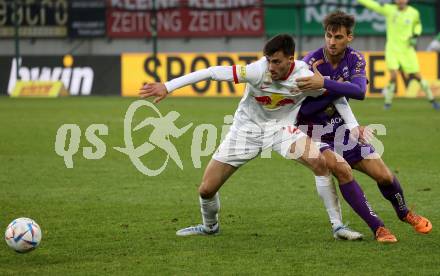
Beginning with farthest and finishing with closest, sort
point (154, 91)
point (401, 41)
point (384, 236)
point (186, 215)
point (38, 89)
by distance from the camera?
point (38, 89) → point (401, 41) → point (186, 215) → point (384, 236) → point (154, 91)

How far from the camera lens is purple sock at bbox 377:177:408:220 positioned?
8031 millimetres

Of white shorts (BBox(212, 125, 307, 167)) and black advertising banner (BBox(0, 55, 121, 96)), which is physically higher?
white shorts (BBox(212, 125, 307, 167))

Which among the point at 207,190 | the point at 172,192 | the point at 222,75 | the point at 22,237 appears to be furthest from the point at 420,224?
the point at 172,192

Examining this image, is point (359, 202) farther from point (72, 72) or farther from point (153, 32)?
point (72, 72)

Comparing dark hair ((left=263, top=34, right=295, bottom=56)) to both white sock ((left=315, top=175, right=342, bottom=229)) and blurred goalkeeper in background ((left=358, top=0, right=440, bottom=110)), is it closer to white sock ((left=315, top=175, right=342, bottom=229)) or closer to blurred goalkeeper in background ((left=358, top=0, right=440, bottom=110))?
white sock ((left=315, top=175, right=342, bottom=229))

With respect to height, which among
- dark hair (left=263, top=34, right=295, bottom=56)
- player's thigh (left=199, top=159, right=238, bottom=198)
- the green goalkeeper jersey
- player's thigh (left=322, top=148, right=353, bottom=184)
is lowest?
the green goalkeeper jersey

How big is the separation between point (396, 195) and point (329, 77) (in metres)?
1.12

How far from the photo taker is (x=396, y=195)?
8.08 m

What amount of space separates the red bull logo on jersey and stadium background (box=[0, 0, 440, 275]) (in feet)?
3.50

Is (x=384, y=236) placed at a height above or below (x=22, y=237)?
below

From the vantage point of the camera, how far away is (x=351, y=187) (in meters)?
7.87

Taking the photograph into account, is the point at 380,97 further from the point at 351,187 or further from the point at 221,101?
the point at 351,187

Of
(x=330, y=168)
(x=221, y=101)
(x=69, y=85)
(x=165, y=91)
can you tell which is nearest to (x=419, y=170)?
(x=330, y=168)

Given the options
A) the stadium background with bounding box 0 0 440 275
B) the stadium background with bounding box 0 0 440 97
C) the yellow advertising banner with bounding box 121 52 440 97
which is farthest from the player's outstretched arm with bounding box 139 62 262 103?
the stadium background with bounding box 0 0 440 97
